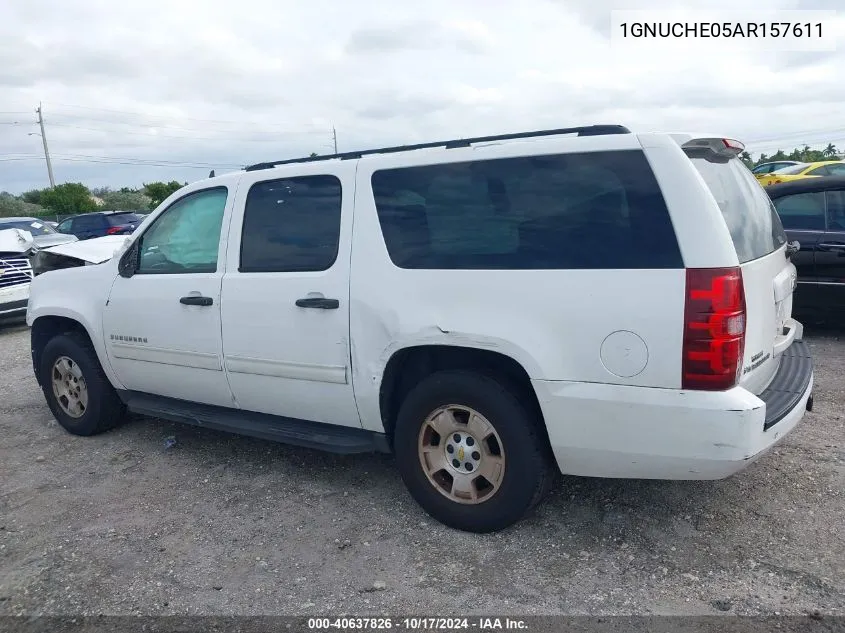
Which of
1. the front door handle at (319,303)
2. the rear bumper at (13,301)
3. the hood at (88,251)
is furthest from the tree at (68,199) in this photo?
the front door handle at (319,303)

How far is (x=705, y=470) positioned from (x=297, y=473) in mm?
2451

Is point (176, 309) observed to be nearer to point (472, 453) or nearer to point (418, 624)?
point (472, 453)

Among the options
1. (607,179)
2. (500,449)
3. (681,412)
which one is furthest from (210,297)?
(681,412)

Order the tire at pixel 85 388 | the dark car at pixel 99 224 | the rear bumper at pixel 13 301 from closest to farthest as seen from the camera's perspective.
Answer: the tire at pixel 85 388 < the rear bumper at pixel 13 301 < the dark car at pixel 99 224

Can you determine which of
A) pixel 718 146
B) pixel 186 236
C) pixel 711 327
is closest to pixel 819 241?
pixel 718 146

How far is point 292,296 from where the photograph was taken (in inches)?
149

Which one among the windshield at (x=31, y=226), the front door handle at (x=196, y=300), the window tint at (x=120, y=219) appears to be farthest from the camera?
the window tint at (x=120, y=219)

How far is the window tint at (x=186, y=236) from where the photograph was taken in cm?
432

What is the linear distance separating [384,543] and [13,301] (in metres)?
8.61

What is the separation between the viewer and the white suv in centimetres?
282

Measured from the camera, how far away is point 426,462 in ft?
11.5

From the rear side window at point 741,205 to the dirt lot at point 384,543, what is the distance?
52.0 inches

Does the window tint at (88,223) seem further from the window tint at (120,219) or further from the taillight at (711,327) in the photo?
the taillight at (711,327)

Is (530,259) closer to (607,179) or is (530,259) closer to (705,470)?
(607,179)
